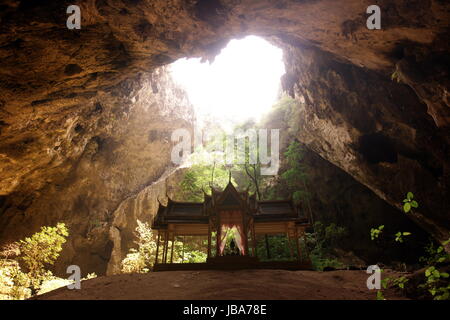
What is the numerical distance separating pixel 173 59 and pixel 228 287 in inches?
405

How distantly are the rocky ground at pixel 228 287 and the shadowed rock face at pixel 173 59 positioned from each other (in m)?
6.63

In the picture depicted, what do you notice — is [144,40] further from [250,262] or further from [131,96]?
[250,262]

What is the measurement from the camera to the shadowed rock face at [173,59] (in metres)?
8.39

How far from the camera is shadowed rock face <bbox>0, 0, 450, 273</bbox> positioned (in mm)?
8391

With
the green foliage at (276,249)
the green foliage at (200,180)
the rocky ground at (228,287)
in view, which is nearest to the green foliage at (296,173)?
the green foliage at (276,249)

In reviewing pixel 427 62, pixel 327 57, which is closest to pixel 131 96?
pixel 327 57

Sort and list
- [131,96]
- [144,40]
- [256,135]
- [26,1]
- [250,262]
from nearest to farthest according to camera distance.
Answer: [26,1]
[250,262]
[144,40]
[131,96]
[256,135]

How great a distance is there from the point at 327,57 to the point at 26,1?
1295cm

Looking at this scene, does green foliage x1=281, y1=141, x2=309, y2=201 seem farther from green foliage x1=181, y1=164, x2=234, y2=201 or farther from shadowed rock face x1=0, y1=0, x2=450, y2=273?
green foliage x1=181, y1=164, x2=234, y2=201

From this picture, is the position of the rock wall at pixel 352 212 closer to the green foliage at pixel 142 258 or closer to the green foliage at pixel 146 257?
the green foliage at pixel 146 257

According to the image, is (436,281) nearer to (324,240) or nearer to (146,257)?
(324,240)

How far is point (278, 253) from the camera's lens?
1661 cm

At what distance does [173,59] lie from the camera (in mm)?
12023

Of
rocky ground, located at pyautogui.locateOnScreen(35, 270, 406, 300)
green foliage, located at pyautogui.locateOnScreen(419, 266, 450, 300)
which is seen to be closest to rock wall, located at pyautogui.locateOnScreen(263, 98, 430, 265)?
rocky ground, located at pyautogui.locateOnScreen(35, 270, 406, 300)
